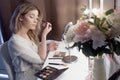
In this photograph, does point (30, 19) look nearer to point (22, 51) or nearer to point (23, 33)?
point (23, 33)

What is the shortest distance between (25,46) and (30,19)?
250 mm

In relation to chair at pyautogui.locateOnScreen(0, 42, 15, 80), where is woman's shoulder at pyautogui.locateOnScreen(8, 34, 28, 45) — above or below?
above

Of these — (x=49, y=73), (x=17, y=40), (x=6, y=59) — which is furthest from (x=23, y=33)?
(x=49, y=73)

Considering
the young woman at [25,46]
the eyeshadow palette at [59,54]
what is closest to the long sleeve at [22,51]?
the young woman at [25,46]

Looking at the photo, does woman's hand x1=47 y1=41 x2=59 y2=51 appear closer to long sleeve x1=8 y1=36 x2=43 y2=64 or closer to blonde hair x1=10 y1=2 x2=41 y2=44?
long sleeve x1=8 y1=36 x2=43 y2=64

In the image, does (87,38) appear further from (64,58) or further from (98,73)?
(64,58)

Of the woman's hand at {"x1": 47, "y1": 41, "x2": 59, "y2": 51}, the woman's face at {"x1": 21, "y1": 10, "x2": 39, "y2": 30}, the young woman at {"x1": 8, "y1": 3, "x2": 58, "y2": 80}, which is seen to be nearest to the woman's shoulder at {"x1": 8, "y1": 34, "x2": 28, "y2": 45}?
the young woman at {"x1": 8, "y1": 3, "x2": 58, "y2": 80}

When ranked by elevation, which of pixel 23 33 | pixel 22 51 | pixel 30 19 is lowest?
pixel 22 51

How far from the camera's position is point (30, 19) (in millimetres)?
1930

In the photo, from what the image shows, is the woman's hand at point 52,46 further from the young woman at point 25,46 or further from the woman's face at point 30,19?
the woman's face at point 30,19

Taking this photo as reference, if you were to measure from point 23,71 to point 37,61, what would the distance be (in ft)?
0.48

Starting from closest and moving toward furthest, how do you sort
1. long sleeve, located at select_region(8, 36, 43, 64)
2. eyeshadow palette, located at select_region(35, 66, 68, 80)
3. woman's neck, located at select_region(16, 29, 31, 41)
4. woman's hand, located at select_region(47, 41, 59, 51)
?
1. eyeshadow palette, located at select_region(35, 66, 68, 80)
2. long sleeve, located at select_region(8, 36, 43, 64)
3. woman's neck, located at select_region(16, 29, 31, 41)
4. woman's hand, located at select_region(47, 41, 59, 51)

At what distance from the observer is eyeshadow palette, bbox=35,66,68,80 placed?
149 centimetres

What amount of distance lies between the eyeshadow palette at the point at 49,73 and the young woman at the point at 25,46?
0.24 meters
